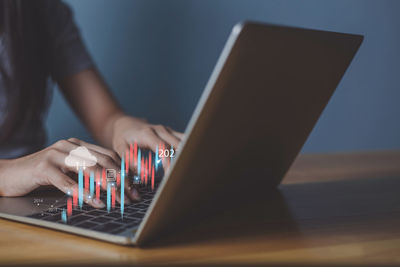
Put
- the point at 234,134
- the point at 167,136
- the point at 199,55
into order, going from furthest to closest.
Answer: the point at 199,55 < the point at 167,136 < the point at 234,134

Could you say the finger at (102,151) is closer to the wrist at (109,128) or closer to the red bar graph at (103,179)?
the red bar graph at (103,179)

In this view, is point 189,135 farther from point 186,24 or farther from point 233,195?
point 186,24

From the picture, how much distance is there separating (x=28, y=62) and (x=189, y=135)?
912 millimetres

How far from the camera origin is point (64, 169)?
58 centimetres

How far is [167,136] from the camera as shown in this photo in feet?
2.35

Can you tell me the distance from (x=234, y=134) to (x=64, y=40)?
92cm

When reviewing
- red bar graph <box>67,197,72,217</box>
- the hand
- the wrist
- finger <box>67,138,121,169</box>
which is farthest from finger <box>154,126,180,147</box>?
the wrist

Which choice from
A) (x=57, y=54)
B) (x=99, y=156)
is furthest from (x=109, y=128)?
(x=99, y=156)

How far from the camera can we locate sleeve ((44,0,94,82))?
116 centimetres

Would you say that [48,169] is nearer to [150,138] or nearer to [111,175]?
[111,175]

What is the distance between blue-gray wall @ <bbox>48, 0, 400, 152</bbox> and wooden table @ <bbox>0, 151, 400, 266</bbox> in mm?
831

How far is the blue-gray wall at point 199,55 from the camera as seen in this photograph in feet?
4.32

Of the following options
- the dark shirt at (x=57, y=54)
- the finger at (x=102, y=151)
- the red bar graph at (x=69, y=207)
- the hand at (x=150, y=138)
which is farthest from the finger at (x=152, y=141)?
the dark shirt at (x=57, y=54)

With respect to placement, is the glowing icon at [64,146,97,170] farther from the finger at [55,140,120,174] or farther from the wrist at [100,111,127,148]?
the wrist at [100,111,127,148]
